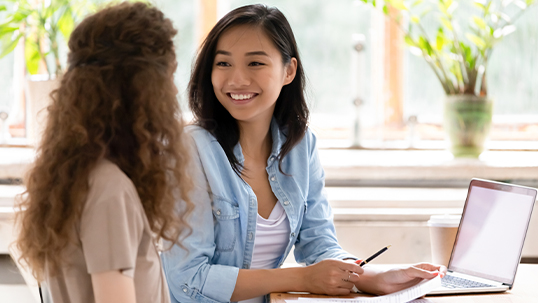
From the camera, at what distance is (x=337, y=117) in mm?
2699

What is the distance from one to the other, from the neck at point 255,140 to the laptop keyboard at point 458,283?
0.52m

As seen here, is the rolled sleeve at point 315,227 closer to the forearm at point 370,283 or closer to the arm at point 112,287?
the forearm at point 370,283

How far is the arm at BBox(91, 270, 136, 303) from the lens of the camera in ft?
2.37

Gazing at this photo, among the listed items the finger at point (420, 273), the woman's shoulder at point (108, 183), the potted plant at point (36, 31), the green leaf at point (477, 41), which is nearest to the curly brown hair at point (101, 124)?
the woman's shoulder at point (108, 183)

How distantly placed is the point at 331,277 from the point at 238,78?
1.61 feet

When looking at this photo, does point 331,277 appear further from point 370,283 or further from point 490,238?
point 490,238

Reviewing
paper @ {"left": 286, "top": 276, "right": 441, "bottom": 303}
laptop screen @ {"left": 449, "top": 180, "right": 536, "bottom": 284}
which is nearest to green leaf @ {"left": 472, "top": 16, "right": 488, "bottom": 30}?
laptop screen @ {"left": 449, "top": 180, "right": 536, "bottom": 284}

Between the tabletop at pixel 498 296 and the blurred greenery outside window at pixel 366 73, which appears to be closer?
the tabletop at pixel 498 296

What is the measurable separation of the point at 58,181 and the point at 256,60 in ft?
2.22

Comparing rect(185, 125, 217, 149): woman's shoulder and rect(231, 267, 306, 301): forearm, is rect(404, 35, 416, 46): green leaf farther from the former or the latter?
rect(231, 267, 306, 301): forearm

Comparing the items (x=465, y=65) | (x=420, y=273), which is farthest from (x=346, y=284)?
(x=465, y=65)

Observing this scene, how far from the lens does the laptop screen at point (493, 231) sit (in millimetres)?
1312

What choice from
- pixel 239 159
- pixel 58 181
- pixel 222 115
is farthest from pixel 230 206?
pixel 58 181

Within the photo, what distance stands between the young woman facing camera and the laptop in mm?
142
